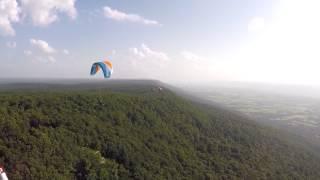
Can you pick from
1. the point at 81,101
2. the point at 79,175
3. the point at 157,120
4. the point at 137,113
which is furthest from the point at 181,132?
the point at 79,175

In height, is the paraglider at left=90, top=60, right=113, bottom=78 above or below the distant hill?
above

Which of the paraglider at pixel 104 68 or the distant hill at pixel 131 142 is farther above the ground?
the paraglider at pixel 104 68

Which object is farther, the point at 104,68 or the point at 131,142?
the point at 131,142

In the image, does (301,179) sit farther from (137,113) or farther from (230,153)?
(137,113)

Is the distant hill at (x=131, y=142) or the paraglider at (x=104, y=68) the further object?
the distant hill at (x=131, y=142)

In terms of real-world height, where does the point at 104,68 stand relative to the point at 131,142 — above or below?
above
